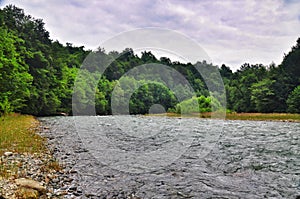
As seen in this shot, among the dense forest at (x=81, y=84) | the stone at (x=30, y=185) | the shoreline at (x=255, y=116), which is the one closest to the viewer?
the stone at (x=30, y=185)

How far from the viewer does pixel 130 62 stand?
298 feet

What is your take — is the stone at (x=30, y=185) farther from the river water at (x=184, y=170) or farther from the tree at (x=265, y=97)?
the tree at (x=265, y=97)

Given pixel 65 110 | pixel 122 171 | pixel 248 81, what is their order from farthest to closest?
pixel 248 81 → pixel 65 110 → pixel 122 171

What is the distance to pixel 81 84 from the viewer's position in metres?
59.1

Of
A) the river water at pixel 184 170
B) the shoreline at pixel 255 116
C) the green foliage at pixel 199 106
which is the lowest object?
the river water at pixel 184 170

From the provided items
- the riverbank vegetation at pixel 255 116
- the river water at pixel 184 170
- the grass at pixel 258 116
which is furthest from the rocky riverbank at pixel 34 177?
the riverbank vegetation at pixel 255 116

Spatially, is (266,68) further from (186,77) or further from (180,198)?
(180,198)

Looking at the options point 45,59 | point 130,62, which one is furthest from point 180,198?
point 130,62

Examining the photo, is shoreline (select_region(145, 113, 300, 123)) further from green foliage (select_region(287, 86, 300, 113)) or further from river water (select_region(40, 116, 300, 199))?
river water (select_region(40, 116, 300, 199))

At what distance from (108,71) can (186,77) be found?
26.9 m

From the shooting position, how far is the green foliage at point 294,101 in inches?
1961

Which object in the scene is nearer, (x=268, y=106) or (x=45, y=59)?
(x=45, y=59)

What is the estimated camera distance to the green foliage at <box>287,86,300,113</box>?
49812 millimetres

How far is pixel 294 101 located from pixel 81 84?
41.4 metres
